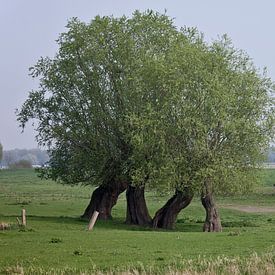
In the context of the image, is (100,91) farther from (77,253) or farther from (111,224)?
(77,253)

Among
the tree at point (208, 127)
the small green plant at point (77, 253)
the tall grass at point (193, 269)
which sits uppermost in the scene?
the tree at point (208, 127)

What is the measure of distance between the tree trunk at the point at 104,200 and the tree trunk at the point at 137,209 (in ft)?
5.93

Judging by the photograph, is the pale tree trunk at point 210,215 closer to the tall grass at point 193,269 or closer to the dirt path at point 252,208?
the dirt path at point 252,208

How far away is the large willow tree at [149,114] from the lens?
1524 inches

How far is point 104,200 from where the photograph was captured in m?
47.8

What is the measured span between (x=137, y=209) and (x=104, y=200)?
157 inches

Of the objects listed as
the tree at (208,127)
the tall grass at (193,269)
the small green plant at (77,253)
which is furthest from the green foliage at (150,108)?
the tall grass at (193,269)

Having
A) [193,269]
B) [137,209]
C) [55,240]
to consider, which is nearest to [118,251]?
[55,240]

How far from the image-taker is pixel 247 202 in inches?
2630

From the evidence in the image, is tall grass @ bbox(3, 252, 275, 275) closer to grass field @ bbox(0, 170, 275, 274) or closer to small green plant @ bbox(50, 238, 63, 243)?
grass field @ bbox(0, 170, 275, 274)

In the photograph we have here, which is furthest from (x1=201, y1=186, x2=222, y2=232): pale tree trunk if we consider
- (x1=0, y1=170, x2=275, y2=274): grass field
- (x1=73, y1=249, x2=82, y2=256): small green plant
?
(x1=73, y1=249, x2=82, y2=256): small green plant

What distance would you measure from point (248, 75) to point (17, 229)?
18.3 meters

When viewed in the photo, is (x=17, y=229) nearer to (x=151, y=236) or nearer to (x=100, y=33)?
(x=151, y=236)

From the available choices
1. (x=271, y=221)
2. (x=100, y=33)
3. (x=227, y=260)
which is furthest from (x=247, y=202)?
(x=227, y=260)
